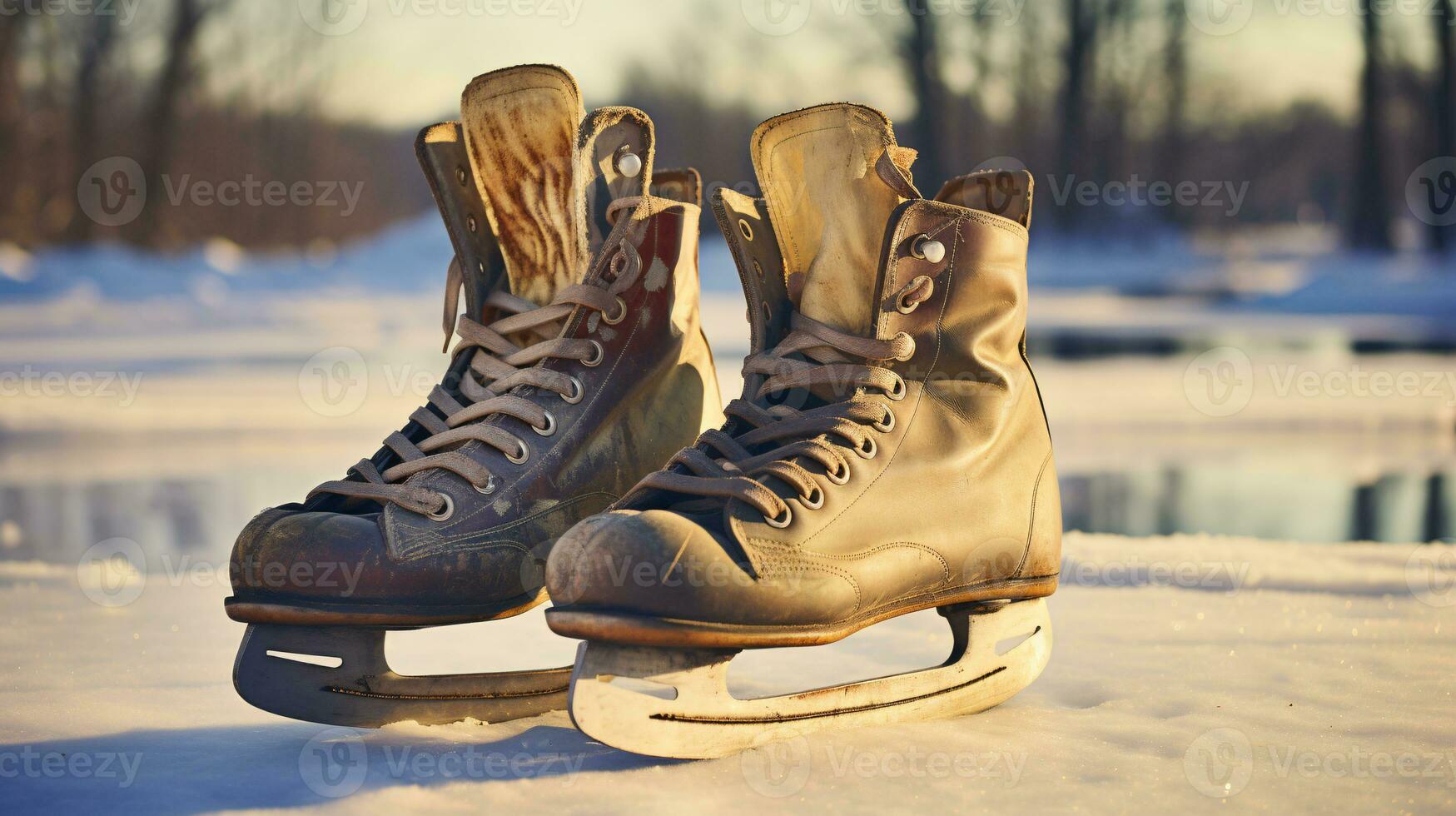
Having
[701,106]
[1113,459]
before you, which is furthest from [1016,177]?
[701,106]

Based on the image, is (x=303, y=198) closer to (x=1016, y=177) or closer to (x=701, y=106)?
(x=701, y=106)

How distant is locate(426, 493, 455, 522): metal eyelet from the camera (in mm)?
1810

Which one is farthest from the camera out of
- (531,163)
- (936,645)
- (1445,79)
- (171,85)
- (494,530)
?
(171,85)

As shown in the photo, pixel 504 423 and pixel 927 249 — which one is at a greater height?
pixel 927 249

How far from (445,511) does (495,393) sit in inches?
9.5

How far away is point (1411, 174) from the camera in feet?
93.9

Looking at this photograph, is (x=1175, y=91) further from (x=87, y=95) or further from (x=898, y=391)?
(x=898, y=391)

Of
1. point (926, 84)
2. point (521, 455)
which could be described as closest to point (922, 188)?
point (926, 84)

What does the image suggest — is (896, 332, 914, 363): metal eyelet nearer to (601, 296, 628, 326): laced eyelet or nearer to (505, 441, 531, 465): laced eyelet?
(601, 296, 628, 326): laced eyelet

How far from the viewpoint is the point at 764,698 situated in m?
→ 1.64

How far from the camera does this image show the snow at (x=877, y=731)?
1.51m

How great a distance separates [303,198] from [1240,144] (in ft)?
85.5

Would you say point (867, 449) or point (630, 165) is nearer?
point (867, 449)

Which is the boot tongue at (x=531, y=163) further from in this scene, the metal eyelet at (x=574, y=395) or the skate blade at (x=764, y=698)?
the skate blade at (x=764, y=698)
